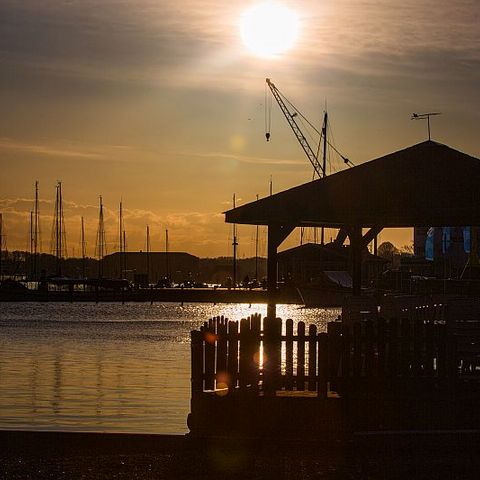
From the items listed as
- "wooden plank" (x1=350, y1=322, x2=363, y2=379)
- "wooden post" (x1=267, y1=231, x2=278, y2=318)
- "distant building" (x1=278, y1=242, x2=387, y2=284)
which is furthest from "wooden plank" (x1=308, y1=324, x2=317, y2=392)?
"distant building" (x1=278, y1=242, x2=387, y2=284)

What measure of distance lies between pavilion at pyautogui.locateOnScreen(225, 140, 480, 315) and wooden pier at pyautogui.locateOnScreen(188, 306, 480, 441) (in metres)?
5.73

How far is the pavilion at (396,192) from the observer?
22.2 metres

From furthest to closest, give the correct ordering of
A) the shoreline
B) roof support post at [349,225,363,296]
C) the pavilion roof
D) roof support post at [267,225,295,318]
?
1. roof support post at [349,225,363,296]
2. roof support post at [267,225,295,318]
3. the pavilion roof
4. the shoreline

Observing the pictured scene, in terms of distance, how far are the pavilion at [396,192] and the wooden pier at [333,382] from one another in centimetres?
573

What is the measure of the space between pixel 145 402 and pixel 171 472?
462 inches

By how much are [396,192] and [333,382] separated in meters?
6.66

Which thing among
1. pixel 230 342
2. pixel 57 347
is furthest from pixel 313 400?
pixel 57 347

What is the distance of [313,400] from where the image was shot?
16.6 metres

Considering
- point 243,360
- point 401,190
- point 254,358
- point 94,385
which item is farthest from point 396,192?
point 94,385

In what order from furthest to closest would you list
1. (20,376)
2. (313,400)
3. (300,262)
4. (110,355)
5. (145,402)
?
(300,262)
(110,355)
(20,376)
(145,402)
(313,400)

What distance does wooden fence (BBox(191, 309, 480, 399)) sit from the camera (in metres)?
16.6

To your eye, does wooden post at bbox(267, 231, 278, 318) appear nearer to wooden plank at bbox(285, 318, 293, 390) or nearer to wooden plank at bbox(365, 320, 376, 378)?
wooden plank at bbox(285, 318, 293, 390)

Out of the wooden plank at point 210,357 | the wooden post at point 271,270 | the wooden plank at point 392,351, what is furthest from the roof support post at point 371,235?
the wooden plank at point 210,357

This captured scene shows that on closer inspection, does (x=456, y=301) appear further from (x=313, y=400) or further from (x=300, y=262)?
(x=300, y=262)
